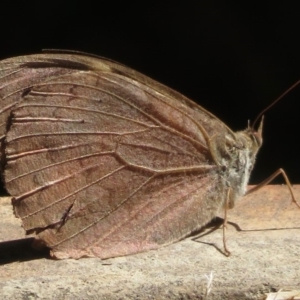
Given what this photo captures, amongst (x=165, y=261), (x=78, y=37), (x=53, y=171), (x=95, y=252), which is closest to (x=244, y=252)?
(x=165, y=261)

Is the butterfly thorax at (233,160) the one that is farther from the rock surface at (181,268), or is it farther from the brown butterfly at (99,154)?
the rock surface at (181,268)

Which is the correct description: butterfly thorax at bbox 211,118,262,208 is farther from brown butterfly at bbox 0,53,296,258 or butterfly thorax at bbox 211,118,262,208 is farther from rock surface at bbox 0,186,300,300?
rock surface at bbox 0,186,300,300

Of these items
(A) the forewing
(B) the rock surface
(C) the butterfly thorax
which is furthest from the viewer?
(C) the butterfly thorax

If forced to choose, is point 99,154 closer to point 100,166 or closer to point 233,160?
point 100,166

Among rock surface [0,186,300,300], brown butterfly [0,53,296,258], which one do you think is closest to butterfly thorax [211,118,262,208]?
brown butterfly [0,53,296,258]

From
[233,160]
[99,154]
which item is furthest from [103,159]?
[233,160]

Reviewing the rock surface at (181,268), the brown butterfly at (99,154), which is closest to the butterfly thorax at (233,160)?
the brown butterfly at (99,154)

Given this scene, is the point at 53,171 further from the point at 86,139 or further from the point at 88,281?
the point at 88,281
